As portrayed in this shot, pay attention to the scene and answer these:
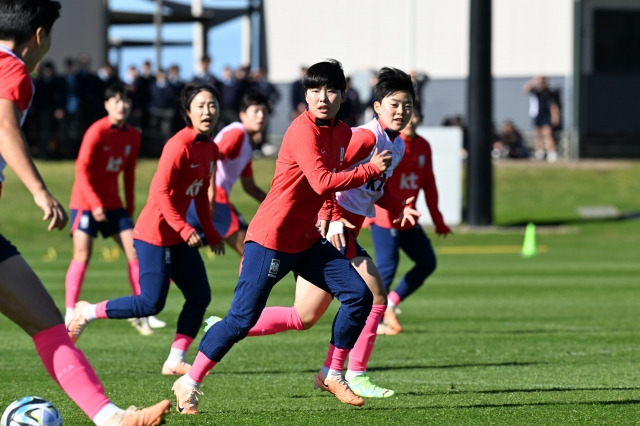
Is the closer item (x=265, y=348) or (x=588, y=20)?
(x=265, y=348)

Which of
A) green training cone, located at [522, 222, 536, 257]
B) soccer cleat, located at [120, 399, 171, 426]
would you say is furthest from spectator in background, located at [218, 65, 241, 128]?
soccer cleat, located at [120, 399, 171, 426]

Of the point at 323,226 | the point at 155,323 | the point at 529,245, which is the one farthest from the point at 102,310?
the point at 529,245

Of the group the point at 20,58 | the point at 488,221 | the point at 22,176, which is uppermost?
the point at 20,58

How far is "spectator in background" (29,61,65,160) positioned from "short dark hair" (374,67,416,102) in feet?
72.7

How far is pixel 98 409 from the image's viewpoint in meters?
5.75

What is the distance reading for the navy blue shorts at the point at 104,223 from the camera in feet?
40.2

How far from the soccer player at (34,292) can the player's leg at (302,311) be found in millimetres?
2417

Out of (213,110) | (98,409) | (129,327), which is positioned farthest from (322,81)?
(129,327)

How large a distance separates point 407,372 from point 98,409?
3.89 metres

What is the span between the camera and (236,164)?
11.8m

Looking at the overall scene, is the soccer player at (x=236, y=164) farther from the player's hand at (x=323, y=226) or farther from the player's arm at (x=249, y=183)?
the player's hand at (x=323, y=226)

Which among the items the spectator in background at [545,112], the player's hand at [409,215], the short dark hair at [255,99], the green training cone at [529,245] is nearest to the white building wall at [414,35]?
the spectator in background at [545,112]

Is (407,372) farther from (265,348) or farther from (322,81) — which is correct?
(322,81)

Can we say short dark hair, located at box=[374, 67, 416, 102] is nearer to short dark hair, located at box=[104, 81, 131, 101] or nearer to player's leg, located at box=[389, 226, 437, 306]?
player's leg, located at box=[389, 226, 437, 306]
